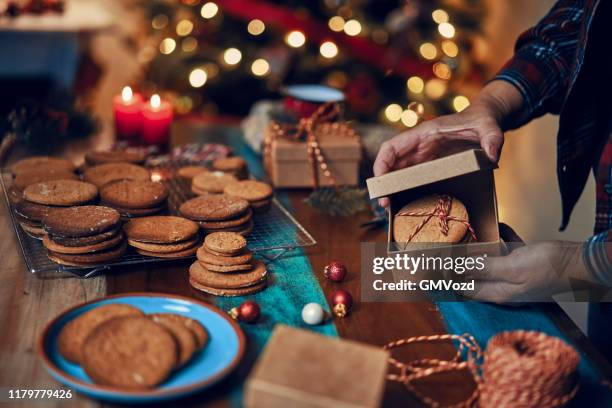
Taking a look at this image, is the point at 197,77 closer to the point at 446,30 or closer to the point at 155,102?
the point at 446,30

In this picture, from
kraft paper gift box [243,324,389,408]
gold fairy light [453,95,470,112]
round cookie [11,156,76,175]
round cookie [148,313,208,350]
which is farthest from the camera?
gold fairy light [453,95,470,112]

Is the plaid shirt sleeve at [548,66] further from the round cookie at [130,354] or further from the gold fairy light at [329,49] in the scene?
the gold fairy light at [329,49]

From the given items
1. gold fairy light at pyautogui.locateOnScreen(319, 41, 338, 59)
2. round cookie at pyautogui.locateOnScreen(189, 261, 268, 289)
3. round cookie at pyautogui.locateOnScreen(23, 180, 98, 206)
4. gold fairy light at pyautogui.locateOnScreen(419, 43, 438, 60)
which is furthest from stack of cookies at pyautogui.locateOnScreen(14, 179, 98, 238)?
gold fairy light at pyautogui.locateOnScreen(419, 43, 438, 60)

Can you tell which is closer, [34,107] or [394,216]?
[394,216]

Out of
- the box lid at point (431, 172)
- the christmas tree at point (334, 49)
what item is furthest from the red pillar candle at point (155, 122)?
the christmas tree at point (334, 49)

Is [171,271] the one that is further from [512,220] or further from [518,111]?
[512,220]

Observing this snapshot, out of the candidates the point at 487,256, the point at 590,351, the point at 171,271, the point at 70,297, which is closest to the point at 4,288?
the point at 70,297

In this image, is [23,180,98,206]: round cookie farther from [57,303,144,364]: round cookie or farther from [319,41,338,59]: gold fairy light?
[319,41,338,59]: gold fairy light
